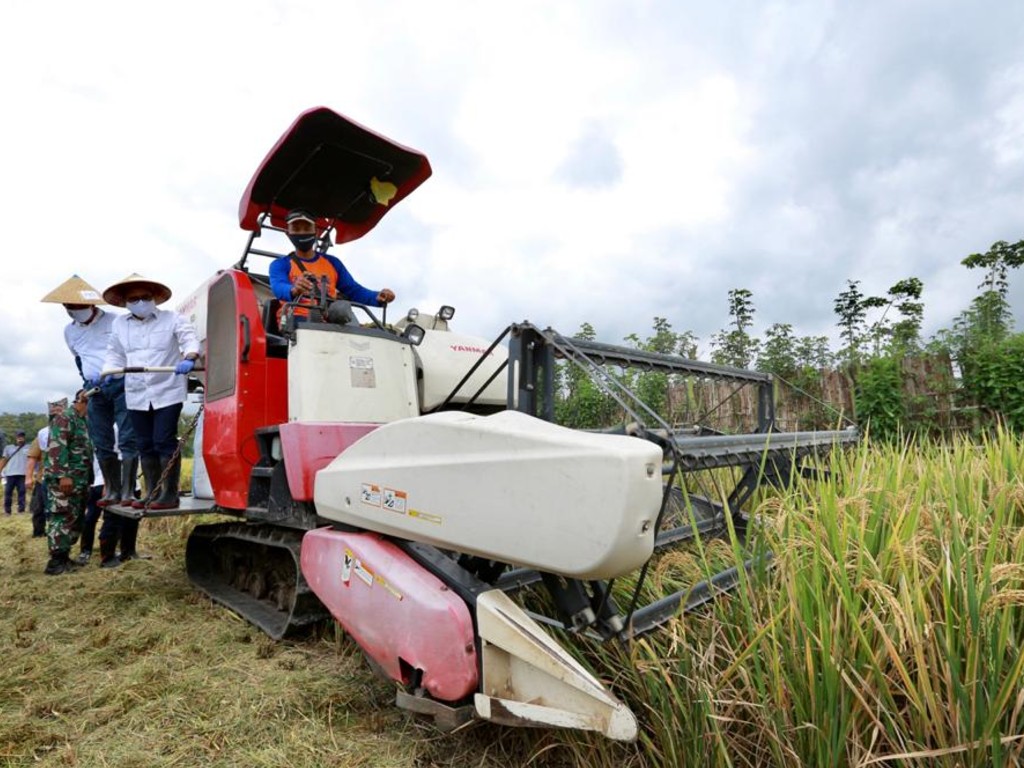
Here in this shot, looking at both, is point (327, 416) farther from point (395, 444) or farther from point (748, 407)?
point (748, 407)

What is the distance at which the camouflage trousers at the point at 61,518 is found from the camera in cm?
504

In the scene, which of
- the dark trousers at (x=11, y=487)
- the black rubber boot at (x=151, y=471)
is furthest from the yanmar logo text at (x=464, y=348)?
the dark trousers at (x=11, y=487)

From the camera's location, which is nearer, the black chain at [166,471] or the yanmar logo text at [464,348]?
the black chain at [166,471]

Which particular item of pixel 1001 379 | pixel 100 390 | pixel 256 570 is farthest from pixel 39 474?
pixel 1001 379

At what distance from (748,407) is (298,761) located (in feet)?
21.1

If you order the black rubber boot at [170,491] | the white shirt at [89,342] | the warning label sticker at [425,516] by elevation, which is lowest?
the black rubber boot at [170,491]

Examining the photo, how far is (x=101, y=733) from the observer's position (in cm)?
241

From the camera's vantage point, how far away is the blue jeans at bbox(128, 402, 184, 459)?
4.39 meters

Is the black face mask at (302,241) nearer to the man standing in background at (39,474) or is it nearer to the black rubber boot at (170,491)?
the black rubber boot at (170,491)

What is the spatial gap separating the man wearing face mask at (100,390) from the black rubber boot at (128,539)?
60 cm

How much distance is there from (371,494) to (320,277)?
1.50 m

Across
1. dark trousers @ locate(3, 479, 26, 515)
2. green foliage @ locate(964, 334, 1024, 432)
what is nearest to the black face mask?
green foliage @ locate(964, 334, 1024, 432)

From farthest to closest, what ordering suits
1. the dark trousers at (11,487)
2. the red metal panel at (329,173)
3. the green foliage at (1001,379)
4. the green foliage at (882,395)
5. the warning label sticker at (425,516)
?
the dark trousers at (11,487) → the green foliage at (882,395) → the green foliage at (1001,379) → the red metal panel at (329,173) → the warning label sticker at (425,516)

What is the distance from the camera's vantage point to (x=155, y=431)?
173 inches
